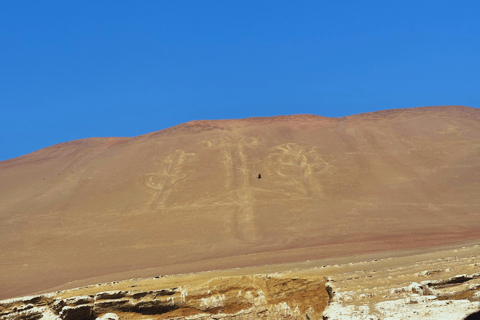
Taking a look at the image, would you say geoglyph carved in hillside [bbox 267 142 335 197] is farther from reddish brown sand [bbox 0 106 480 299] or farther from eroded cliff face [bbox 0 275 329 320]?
eroded cliff face [bbox 0 275 329 320]

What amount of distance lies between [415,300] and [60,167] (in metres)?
36.2

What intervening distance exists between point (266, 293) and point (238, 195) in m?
20.4

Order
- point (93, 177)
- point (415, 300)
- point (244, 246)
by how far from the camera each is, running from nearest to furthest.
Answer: point (415, 300), point (244, 246), point (93, 177)

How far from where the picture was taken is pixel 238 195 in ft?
99.2

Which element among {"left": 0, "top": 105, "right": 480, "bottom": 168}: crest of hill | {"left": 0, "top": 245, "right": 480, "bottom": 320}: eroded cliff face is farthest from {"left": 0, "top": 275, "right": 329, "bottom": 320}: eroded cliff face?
{"left": 0, "top": 105, "right": 480, "bottom": 168}: crest of hill

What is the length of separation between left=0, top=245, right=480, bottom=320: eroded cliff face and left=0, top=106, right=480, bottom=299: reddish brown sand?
7.82 meters

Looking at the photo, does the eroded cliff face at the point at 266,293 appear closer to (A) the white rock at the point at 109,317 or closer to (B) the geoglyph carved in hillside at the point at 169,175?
(A) the white rock at the point at 109,317

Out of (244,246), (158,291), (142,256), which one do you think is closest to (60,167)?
(142,256)

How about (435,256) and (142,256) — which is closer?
(435,256)

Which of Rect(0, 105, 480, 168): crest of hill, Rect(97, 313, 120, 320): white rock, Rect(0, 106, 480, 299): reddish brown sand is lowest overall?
Rect(97, 313, 120, 320): white rock

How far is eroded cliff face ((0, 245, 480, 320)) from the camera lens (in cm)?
804

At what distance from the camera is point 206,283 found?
1020 centimetres

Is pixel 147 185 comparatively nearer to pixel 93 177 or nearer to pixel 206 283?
pixel 93 177

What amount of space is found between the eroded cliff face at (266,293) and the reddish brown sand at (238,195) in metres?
7.82
